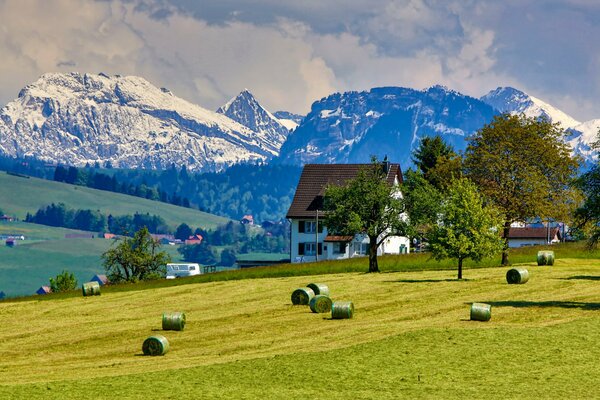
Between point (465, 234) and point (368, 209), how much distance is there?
17.4 metres

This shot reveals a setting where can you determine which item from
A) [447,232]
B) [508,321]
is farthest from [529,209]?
[508,321]

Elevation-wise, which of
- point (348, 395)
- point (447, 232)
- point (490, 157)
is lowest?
point (348, 395)

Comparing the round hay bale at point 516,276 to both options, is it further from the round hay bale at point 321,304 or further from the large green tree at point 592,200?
the round hay bale at point 321,304

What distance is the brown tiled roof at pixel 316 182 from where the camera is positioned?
155 metres

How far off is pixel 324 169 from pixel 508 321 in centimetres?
10818

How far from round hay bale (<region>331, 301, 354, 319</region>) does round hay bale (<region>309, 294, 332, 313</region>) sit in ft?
10.8

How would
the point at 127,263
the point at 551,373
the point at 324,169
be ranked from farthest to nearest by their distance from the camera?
the point at 324,169
the point at 127,263
the point at 551,373

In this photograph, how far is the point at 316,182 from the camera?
15775 centimetres

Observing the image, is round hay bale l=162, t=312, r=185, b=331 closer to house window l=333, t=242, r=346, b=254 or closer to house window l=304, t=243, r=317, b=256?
house window l=333, t=242, r=346, b=254

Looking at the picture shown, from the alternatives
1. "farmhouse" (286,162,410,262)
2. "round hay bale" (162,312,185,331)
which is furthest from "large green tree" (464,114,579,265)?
"farmhouse" (286,162,410,262)

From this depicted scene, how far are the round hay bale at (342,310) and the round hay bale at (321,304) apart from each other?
3.29m

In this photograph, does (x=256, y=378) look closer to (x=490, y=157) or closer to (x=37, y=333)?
(x=37, y=333)

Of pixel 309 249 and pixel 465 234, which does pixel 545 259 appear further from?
pixel 309 249

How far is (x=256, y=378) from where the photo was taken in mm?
39438
